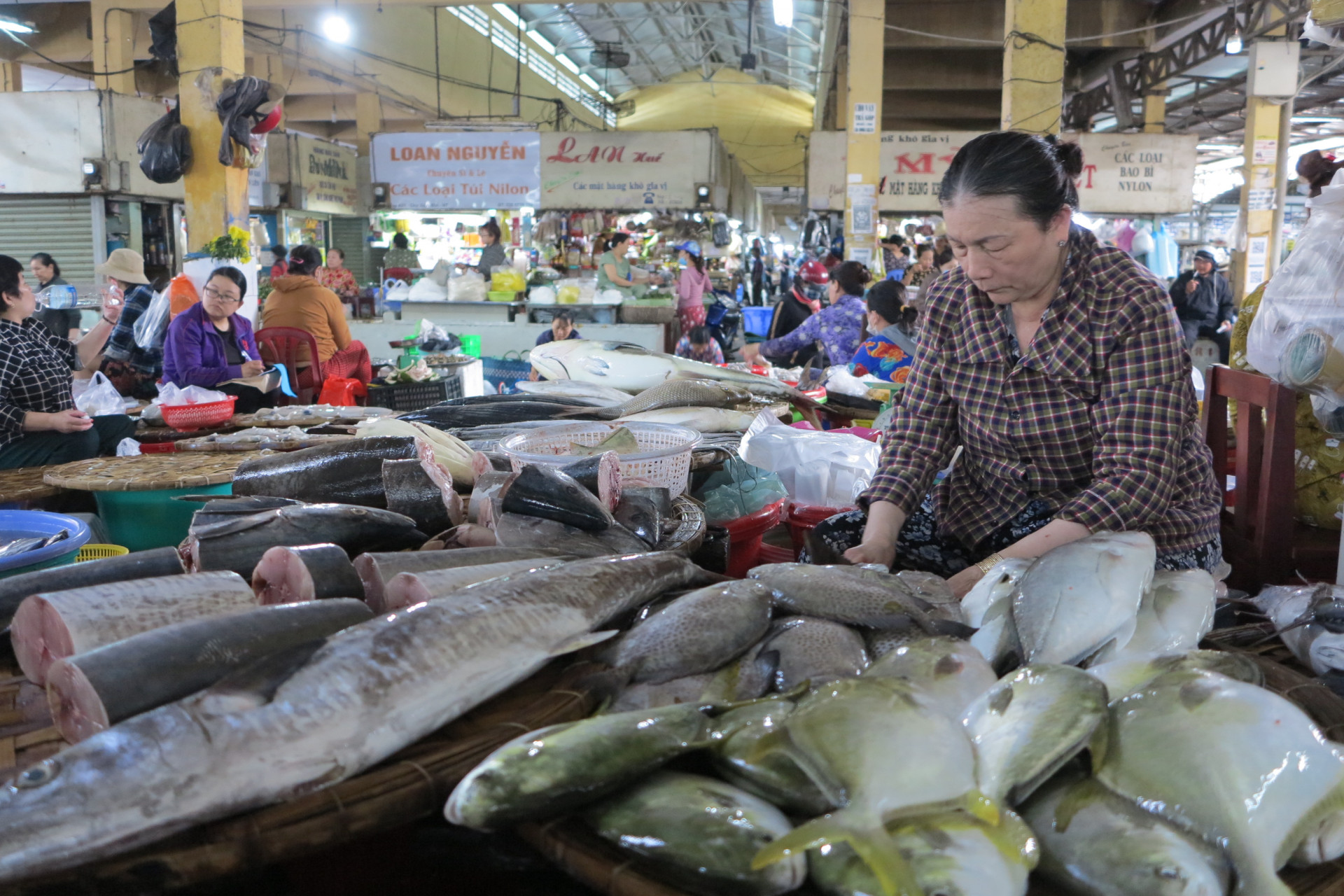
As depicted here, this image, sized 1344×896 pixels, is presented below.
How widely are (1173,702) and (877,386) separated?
410 cm

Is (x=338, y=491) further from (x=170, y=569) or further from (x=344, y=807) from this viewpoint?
(x=344, y=807)

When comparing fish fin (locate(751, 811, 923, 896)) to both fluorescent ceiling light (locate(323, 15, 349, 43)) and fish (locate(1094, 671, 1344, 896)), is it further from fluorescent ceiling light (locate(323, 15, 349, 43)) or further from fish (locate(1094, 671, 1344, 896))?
fluorescent ceiling light (locate(323, 15, 349, 43))

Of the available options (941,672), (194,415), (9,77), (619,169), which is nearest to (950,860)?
(941,672)

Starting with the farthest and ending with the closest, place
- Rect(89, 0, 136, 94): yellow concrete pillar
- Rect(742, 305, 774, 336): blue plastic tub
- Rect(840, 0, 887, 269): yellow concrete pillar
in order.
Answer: Rect(742, 305, 774, 336): blue plastic tub → Rect(89, 0, 136, 94): yellow concrete pillar → Rect(840, 0, 887, 269): yellow concrete pillar

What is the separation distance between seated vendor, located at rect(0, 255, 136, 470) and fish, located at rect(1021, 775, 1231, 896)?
448cm

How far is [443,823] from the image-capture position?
1225 mm

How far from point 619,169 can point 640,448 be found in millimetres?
9881

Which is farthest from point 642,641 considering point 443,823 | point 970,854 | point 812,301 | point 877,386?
point 812,301

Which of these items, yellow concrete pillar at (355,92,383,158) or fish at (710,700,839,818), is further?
yellow concrete pillar at (355,92,383,158)

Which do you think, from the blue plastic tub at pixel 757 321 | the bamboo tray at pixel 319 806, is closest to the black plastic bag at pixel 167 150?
the blue plastic tub at pixel 757 321

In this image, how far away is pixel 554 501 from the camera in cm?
197

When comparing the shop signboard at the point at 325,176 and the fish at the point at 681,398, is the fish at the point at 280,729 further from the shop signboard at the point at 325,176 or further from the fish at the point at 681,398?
the shop signboard at the point at 325,176

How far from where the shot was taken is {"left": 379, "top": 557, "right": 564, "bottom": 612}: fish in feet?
5.18

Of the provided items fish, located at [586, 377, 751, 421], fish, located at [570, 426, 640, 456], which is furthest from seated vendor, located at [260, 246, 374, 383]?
fish, located at [570, 426, 640, 456]
